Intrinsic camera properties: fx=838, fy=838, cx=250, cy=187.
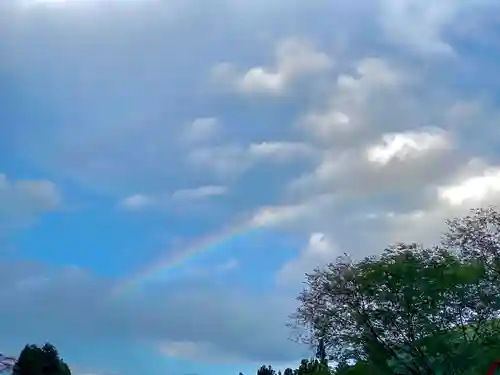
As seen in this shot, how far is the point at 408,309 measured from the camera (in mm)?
32250

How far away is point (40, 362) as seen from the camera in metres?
54.3

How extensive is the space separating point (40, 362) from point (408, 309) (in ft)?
99.4

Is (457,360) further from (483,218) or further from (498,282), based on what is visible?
(483,218)

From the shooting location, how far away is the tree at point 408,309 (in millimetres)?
31766

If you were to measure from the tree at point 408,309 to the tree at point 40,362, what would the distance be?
26153 millimetres

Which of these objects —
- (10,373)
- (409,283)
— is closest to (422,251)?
(409,283)

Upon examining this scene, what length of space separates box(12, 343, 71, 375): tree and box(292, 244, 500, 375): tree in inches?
1030

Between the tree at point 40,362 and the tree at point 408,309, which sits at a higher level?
the tree at point 40,362

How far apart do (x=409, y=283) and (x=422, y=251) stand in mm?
1846

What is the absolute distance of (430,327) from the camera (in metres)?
32.0

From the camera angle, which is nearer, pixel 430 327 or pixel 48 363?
pixel 430 327

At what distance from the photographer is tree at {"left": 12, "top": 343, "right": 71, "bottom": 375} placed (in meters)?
53.4

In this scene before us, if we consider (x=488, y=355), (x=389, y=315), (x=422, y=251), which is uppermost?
(x=422, y=251)

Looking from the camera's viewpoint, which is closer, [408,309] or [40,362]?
[408,309]
